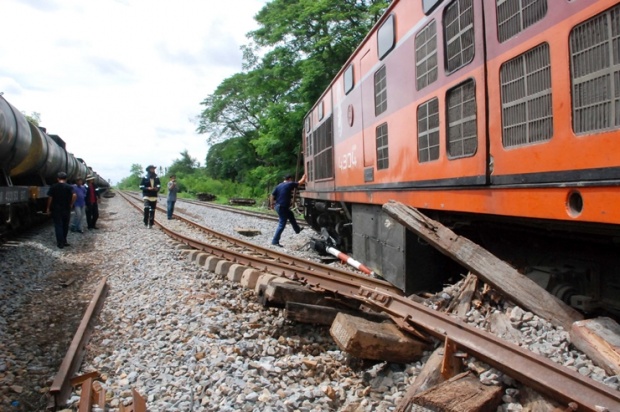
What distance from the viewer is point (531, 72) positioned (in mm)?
2715

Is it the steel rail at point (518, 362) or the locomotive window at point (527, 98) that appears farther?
the locomotive window at point (527, 98)

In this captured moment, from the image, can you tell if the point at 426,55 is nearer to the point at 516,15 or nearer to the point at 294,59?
the point at 516,15

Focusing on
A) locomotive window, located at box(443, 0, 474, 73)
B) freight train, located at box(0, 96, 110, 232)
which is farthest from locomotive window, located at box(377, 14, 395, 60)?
freight train, located at box(0, 96, 110, 232)

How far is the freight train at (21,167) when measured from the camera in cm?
920

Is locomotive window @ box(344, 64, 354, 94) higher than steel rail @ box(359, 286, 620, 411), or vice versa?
locomotive window @ box(344, 64, 354, 94)

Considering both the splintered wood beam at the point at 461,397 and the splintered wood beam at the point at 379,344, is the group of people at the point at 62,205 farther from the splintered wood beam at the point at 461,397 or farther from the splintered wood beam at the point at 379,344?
the splintered wood beam at the point at 461,397

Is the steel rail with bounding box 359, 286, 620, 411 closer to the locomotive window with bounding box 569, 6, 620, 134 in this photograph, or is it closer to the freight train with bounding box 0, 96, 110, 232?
the locomotive window with bounding box 569, 6, 620, 134

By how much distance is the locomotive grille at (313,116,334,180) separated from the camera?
28.5 ft

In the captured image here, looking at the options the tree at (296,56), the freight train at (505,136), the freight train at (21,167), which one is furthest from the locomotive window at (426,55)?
the tree at (296,56)

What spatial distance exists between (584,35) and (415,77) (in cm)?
213

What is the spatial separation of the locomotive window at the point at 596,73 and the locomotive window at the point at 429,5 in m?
1.72

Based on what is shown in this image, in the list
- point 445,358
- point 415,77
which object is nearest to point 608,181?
point 445,358

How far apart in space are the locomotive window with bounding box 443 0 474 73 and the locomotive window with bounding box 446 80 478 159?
0.68ft

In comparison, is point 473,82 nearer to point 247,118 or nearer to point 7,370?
point 7,370
